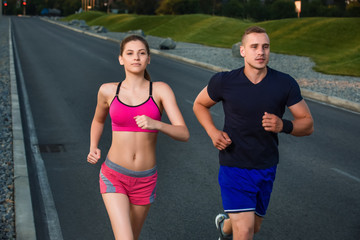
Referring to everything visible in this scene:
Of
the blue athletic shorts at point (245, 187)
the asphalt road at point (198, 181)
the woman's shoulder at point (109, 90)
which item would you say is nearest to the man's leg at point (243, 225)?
the blue athletic shorts at point (245, 187)

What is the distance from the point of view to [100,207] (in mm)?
6758

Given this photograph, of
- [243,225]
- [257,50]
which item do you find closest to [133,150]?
[243,225]

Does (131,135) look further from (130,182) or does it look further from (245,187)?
(245,187)

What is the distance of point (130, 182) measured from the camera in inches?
156

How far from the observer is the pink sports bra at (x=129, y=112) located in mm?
3855

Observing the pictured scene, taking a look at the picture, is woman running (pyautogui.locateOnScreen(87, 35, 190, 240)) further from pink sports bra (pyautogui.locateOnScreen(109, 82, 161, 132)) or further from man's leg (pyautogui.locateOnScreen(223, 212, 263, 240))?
man's leg (pyautogui.locateOnScreen(223, 212, 263, 240))

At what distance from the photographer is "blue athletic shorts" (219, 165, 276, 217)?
4.29m

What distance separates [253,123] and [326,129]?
8.09 meters

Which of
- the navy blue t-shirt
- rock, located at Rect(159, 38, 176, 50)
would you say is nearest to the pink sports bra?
the navy blue t-shirt

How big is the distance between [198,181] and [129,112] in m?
4.13

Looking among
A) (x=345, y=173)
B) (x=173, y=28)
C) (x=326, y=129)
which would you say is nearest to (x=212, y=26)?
(x=173, y=28)

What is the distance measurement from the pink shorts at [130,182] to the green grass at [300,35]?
759 inches

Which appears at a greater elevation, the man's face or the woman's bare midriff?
the man's face

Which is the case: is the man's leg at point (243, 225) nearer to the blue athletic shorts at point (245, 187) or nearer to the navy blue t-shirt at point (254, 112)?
the blue athletic shorts at point (245, 187)
